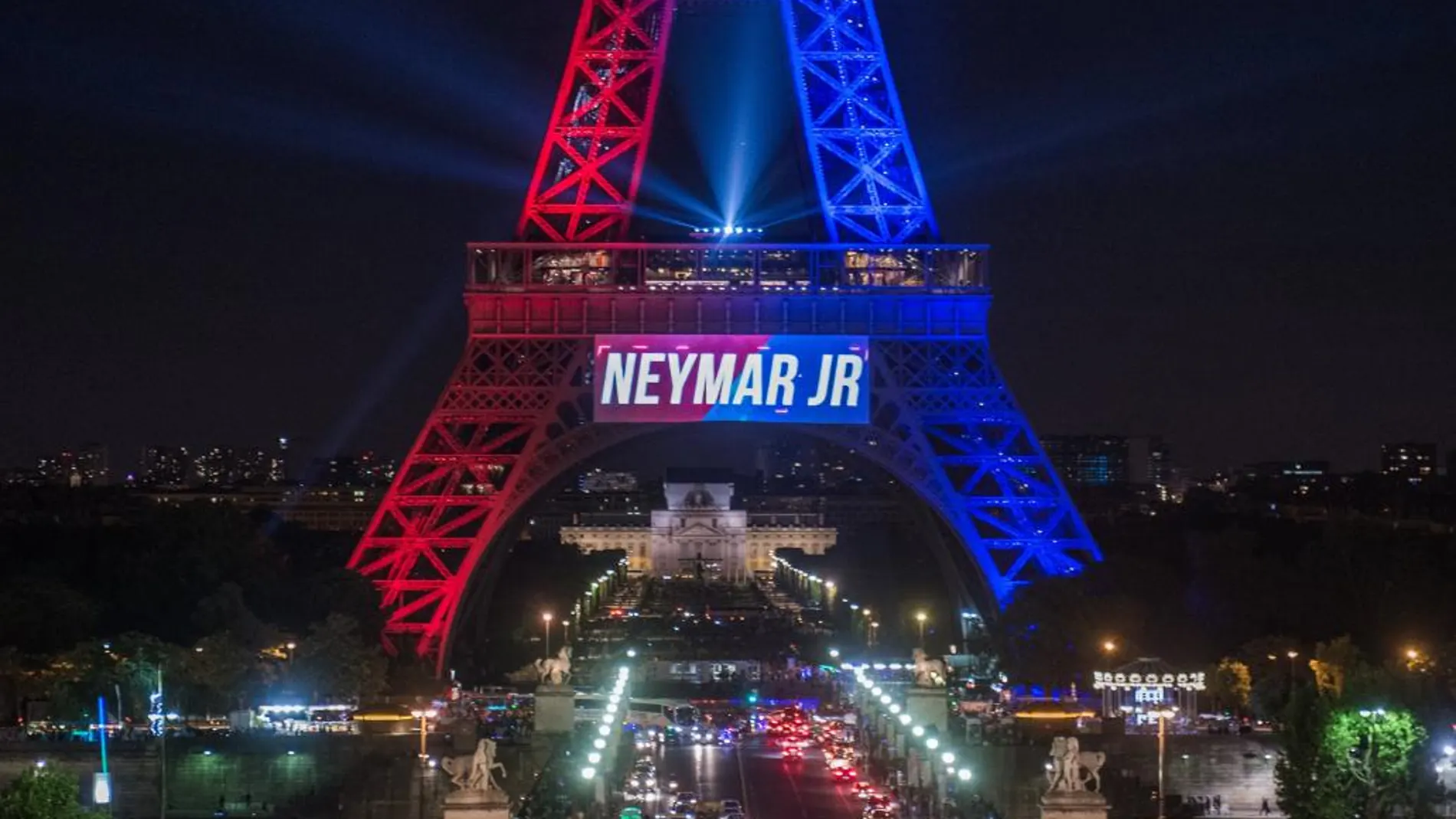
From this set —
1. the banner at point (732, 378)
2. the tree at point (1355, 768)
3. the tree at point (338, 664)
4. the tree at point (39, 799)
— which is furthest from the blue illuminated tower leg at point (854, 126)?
the tree at point (39, 799)

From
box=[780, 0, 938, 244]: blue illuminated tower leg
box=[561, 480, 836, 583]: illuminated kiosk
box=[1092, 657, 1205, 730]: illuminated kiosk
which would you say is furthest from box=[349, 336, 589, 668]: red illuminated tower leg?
box=[561, 480, 836, 583]: illuminated kiosk

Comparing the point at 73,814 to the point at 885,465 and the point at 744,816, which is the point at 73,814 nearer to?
the point at 744,816

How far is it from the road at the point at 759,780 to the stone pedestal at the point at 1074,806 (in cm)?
1004

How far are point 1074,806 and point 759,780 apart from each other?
1625cm

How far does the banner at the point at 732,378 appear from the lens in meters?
71.8

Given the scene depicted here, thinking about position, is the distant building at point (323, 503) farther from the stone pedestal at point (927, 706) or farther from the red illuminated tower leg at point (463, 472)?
the stone pedestal at point (927, 706)

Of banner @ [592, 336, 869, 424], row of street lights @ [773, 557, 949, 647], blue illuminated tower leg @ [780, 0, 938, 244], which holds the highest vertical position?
blue illuminated tower leg @ [780, 0, 938, 244]

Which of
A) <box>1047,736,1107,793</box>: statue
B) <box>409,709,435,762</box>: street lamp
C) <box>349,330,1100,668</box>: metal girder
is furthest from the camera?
<box>349,330,1100,668</box>: metal girder

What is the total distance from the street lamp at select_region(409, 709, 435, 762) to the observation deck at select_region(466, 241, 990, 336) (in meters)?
13.9

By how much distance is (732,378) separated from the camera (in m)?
72.4

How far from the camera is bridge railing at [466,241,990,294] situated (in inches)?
2820

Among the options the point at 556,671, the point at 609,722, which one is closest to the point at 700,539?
the point at 556,671

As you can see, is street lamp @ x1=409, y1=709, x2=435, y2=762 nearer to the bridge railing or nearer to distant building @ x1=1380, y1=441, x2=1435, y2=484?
the bridge railing

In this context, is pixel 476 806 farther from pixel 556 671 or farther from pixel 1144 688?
pixel 1144 688
